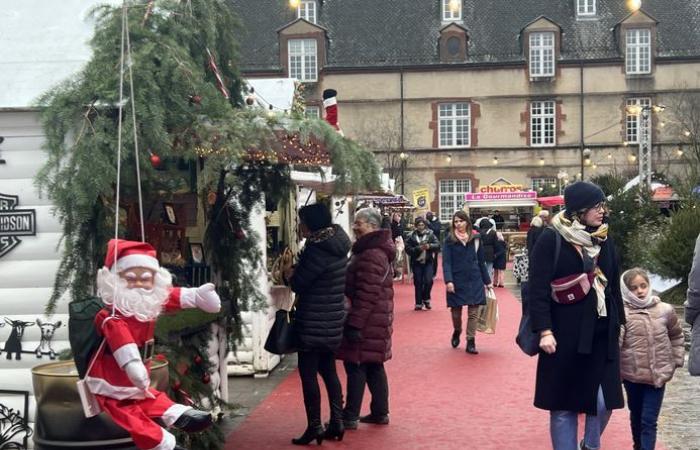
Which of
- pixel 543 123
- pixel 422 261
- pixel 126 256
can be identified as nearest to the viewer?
pixel 126 256

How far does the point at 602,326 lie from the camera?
18.3 ft

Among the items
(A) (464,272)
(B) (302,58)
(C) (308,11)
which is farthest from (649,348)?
(C) (308,11)

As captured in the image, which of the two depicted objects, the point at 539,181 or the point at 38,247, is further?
the point at 539,181

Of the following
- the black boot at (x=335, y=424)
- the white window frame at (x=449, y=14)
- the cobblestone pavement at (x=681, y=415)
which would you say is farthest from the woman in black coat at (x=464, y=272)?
the white window frame at (x=449, y=14)

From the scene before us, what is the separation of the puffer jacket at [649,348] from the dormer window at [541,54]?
39.3 meters

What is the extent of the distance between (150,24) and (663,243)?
43.1 feet

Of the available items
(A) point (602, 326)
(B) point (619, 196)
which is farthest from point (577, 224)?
(B) point (619, 196)

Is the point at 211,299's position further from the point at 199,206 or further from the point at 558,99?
the point at 558,99

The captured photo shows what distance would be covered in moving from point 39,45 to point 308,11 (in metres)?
41.5

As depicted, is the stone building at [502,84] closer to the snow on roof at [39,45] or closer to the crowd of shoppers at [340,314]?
the crowd of shoppers at [340,314]

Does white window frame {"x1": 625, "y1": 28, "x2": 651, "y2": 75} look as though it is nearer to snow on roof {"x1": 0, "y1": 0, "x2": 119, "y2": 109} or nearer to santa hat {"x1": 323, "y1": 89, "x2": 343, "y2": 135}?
santa hat {"x1": 323, "y1": 89, "x2": 343, "y2": 135}

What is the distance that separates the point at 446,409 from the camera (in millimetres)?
8305

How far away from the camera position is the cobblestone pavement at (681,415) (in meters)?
7.00

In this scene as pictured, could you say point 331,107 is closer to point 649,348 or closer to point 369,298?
point 369,298
